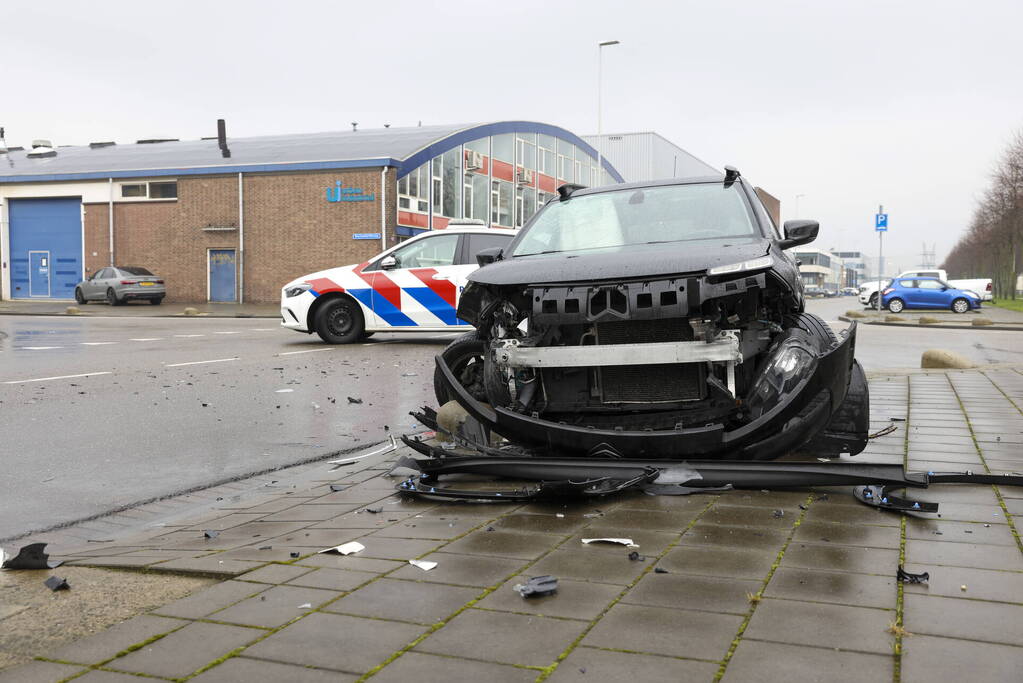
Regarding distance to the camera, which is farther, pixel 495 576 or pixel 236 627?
pixel 495 576

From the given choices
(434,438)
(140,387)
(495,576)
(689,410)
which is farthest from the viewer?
(140,387)

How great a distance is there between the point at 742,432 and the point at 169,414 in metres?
5.03

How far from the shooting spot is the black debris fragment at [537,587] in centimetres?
292

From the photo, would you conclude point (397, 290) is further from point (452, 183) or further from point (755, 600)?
point (452, 183)

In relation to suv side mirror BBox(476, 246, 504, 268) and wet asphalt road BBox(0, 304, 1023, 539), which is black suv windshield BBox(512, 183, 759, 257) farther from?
wet asphalt road BBox(0, 304, 1023, 539)

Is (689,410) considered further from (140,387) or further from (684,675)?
(140,387)

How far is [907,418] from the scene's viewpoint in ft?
22.4

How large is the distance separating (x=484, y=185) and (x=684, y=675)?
128 ft

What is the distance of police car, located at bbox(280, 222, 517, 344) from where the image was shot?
14.3 m

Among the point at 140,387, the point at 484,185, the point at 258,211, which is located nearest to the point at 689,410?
the point at 140,387

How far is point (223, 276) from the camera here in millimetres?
36625

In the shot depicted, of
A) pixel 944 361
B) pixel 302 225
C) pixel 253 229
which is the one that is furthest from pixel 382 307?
pixel 253 229

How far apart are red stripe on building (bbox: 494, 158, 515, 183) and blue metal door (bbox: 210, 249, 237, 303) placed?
475 inches

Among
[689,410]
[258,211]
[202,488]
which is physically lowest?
[202,488]
